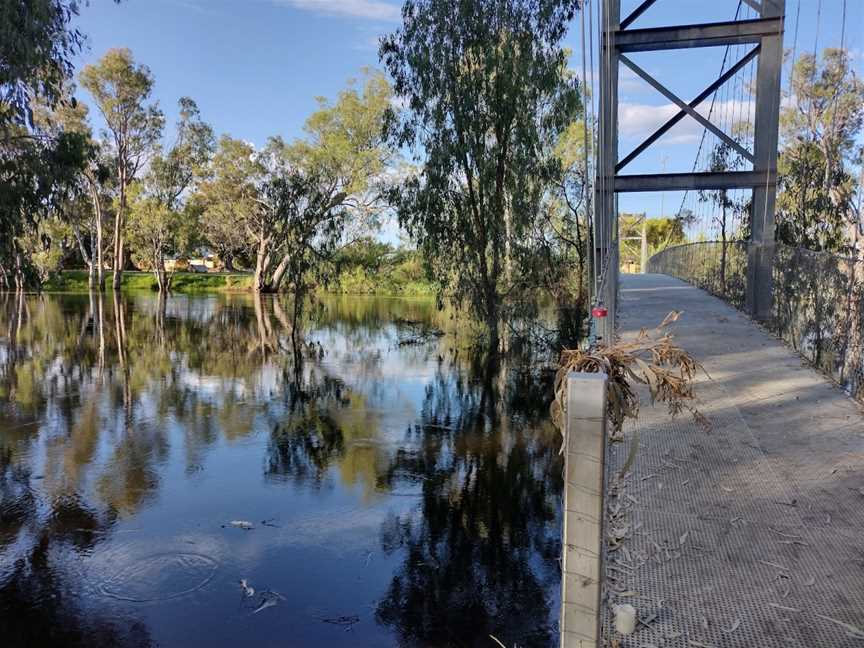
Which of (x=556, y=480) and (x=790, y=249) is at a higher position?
(x=790, y=249)

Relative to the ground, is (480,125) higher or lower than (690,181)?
higher

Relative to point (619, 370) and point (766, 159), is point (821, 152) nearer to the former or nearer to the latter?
point (766, 159)

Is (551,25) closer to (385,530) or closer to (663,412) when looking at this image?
(663,412)

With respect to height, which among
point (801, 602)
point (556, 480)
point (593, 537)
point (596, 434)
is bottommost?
point (556, 480)

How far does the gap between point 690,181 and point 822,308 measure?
4357mm

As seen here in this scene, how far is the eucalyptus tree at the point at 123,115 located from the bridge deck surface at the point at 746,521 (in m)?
40.9

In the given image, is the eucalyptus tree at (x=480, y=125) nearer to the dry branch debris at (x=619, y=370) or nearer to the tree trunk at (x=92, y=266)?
the dry branch debris at (x=619, y=370)

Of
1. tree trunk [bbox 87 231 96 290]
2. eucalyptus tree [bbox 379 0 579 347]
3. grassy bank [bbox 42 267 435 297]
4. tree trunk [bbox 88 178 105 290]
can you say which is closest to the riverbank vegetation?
eucalyptus tree [bbox 379 0 579 347]

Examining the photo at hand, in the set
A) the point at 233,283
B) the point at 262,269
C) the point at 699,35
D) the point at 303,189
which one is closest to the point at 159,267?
the point at 233,283

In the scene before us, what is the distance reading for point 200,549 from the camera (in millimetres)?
5109

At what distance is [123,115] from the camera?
4128 centimetres

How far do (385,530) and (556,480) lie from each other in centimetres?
199

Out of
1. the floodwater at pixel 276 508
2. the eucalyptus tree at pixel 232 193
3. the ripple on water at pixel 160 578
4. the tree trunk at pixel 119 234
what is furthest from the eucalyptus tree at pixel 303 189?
the ripple on water at pixel 160 578

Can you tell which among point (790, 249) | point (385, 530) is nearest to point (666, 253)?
point (790, 249)
